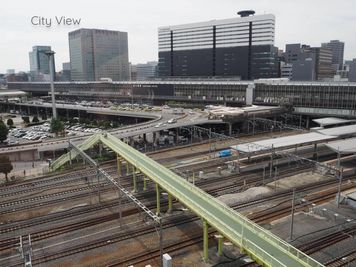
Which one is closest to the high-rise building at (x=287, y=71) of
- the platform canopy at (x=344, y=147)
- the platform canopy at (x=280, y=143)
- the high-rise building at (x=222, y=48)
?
the high-rise building at (x=222, y=48)

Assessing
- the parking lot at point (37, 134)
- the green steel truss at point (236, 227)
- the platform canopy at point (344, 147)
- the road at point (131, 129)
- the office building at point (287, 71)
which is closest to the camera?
→ the green steel truss at point (236, 227)

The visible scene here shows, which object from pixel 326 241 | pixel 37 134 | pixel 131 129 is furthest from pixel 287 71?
pixel 326 241

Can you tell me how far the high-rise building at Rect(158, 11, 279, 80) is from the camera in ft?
486

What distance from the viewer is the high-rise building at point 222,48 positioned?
148250mm

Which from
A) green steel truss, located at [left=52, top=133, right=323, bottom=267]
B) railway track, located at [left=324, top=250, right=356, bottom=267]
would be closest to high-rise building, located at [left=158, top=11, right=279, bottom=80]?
green steel truss, located at [left=52, top=133, right=323, bottom=267]

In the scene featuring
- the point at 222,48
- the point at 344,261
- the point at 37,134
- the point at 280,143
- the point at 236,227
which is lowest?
the point at 344,261

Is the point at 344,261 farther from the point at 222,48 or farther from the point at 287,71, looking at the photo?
the point at 287,71

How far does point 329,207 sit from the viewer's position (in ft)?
112

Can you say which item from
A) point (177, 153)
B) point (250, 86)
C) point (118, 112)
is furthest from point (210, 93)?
point (177, 153)

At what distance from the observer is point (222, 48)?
160000 millimetres

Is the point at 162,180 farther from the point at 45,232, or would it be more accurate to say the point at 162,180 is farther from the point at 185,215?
the point at 45,232

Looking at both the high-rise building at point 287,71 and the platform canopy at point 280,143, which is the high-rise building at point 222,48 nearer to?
the high-rise building at point 287,71

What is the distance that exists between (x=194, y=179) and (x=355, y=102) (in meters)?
57.0

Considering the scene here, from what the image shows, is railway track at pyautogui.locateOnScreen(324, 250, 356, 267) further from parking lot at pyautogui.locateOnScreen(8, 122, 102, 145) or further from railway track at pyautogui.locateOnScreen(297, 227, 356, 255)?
parking lot at pyautogui.locateOnScreen(8, 122, 102, 145)
